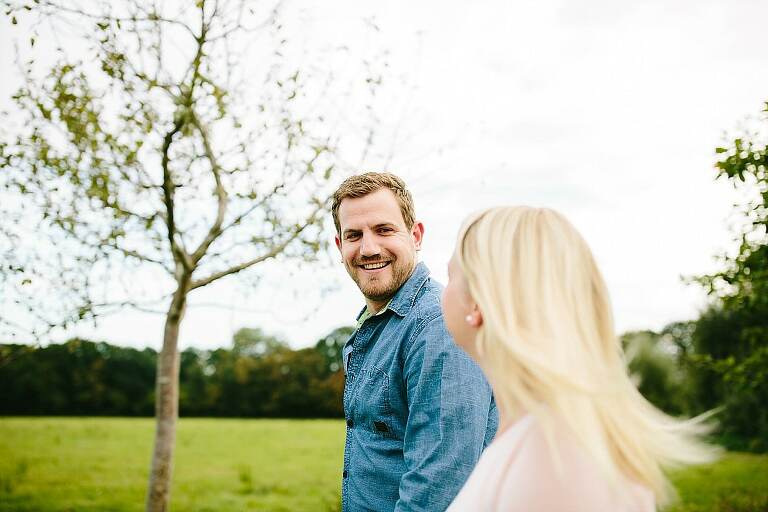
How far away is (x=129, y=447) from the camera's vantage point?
26.2 metres

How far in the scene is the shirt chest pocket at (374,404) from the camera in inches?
115

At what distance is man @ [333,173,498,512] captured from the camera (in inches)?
100

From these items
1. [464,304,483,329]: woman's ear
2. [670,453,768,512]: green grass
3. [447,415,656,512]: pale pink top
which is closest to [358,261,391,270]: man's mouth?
[464,304,483,329]: woman's ear

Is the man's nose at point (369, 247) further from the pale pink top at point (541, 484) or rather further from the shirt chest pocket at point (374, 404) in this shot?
the pale pink top at point (541, 484)

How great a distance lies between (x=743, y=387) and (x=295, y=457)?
1793 centimetres

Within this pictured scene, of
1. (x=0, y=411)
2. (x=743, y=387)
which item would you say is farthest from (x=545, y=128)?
(x=0, y=411)

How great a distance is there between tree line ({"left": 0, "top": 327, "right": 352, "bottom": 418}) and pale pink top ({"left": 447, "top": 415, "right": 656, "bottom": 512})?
49.8 m

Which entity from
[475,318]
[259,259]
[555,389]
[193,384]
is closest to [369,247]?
[475,318]

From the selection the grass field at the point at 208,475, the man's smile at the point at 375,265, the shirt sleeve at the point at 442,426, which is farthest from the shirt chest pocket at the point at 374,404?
the grass field at the point at 208,475

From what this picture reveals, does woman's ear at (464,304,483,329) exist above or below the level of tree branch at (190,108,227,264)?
below

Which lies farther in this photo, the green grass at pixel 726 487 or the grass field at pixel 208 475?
the grass field at pixel 208 475

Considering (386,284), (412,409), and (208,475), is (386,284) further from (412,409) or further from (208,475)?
(208,475)

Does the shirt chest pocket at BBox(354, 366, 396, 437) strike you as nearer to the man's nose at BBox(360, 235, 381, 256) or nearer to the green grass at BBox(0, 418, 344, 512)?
the man's nose at BBox(360, 235, 381, 256)

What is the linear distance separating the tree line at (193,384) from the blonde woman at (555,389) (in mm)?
49704
